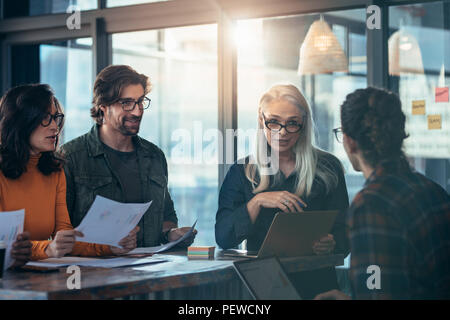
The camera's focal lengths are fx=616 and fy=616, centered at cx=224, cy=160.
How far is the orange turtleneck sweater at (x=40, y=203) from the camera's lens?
2605 mm

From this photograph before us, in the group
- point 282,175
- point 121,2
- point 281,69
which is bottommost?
point 282,175

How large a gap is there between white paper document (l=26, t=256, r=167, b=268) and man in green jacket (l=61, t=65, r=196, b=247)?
0.44 m

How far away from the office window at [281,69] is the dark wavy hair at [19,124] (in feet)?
5.80

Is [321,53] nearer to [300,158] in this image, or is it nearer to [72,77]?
[300,158]

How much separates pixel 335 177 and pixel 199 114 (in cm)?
196

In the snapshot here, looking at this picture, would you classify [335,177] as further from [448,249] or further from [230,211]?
[448,249]

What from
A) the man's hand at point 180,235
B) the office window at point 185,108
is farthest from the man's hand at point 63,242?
the office window at point 185,108

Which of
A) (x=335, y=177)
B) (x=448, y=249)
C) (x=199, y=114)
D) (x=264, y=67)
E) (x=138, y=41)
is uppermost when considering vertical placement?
(x=138, y=41)

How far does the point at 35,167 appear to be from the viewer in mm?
2729

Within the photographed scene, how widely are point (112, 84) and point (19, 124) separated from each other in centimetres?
60

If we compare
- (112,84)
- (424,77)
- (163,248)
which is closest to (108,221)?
(163,248)
